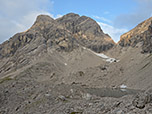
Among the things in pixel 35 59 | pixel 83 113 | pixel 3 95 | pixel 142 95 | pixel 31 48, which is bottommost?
pixel 83 113

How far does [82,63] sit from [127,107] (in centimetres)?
13164

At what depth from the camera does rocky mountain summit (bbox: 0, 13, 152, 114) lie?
2442 cm

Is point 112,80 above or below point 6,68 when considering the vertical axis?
below

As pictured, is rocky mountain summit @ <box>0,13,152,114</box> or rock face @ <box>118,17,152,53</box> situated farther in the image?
rock face @ <box>118,17,152,53</box>

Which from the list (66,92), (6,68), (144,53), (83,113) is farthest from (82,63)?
(83,113)

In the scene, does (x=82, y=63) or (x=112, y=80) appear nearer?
(x=112, y=80)

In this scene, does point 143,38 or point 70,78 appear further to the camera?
point 143,38

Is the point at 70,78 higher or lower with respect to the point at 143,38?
lower

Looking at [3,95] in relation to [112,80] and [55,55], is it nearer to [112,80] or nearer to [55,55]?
[112,80]

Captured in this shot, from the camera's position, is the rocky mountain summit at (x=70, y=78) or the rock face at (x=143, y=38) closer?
the rocky mountain summit at (x=70, y=78)

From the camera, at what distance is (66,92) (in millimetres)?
41094

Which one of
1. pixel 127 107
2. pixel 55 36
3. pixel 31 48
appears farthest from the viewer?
pixel 55 36

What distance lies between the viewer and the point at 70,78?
105125 millimetres

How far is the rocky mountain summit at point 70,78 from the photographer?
24423 millimetres
